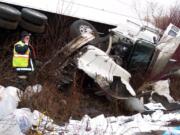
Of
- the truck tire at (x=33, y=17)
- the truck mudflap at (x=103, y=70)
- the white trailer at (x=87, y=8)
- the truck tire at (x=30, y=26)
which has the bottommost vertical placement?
the truck mudflap at (x=103, y=70)

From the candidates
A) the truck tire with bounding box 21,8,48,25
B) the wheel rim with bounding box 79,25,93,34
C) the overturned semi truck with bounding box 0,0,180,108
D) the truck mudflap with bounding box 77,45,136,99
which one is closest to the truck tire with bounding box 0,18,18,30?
the overturned semi truck with bounding box 0,0,180,108

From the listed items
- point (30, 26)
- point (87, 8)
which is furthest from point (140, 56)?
point (87, 8)

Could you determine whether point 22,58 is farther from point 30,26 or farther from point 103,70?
point 103,70

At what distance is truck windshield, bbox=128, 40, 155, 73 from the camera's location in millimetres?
7656

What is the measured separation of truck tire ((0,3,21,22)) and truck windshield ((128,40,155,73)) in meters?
2.25

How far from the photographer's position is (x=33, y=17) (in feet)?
23.5

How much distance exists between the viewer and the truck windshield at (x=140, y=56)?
7.66m

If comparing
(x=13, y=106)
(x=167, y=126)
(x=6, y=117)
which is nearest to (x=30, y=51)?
(x=13, y=106)

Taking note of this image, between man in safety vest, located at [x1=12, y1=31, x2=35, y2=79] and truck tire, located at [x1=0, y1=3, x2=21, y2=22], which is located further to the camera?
truck tire, located at [x1=0, y1=3, x2=21, y2=22]

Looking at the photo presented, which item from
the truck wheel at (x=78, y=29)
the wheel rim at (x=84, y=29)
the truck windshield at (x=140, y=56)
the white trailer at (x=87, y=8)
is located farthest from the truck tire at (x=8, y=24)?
the truck windshield at (x=140, y=56)

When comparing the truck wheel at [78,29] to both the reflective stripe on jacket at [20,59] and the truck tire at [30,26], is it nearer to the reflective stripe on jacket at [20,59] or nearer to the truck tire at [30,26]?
the truck tire at [30,26]

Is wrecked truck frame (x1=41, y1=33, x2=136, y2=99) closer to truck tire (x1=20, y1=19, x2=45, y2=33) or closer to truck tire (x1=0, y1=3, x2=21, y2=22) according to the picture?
truck tire (x1=20, y1=19, x2=45, y2=33)

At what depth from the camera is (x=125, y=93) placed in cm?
697

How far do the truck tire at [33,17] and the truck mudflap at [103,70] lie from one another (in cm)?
93
